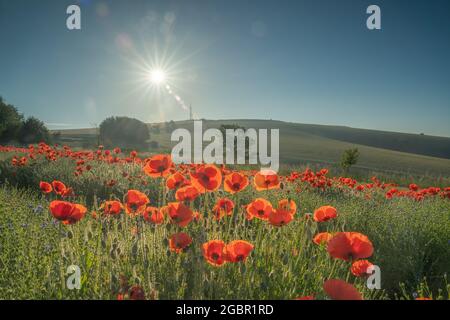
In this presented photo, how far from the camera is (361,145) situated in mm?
66812

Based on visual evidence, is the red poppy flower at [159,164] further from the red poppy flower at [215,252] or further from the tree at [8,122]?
the tree at [8,122]

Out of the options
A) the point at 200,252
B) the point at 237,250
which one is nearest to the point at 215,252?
the point at 237,250

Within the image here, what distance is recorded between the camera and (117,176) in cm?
850

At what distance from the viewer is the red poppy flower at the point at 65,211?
7.34 ft

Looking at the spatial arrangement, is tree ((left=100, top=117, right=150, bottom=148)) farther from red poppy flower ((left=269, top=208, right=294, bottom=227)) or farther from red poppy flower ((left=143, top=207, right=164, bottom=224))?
red poppy flower ((left=269, top=208, right=294, bottom=227))

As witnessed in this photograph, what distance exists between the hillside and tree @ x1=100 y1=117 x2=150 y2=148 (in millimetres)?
3167

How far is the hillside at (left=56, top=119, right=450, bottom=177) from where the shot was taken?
45875 millimetres

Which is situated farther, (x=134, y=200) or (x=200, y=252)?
(x=134, y=200)

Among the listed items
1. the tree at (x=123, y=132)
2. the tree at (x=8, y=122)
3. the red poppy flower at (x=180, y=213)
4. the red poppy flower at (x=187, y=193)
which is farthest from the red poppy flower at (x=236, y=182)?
the tree at (x=123, y=132)

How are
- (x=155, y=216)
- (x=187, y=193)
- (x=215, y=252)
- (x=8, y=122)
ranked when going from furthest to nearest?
(x=8, y=122) < (x=155, y=216) < (x=187, y=193) < (x=215, y=252)

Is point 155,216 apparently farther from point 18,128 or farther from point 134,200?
point 18,128

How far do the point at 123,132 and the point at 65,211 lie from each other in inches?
1791

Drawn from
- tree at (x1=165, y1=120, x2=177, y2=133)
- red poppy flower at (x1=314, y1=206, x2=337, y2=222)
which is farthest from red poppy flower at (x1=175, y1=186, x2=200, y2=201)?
tree at (x1=165, y1=120, x2=177, y2=133)
